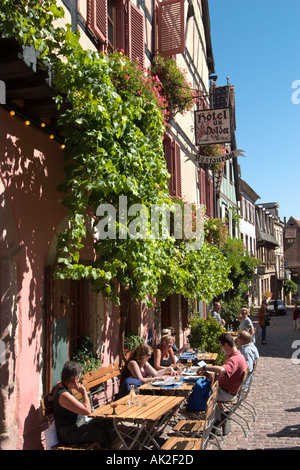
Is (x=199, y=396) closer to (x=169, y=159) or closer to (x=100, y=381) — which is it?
(x=100, y=381)

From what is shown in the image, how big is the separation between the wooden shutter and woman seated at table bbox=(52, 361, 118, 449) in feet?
28.2

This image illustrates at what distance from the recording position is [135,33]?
9.16m

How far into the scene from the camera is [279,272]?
56.2 meters

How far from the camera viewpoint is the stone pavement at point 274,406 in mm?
6031

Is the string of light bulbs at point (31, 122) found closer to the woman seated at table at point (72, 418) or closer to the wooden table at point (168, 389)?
the woman seated at table at point (72, 418)

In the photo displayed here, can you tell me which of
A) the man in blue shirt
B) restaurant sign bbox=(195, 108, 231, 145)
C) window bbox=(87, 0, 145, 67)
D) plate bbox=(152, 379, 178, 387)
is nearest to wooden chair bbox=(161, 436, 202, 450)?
plate bbox=(152, 379, 178, 387)

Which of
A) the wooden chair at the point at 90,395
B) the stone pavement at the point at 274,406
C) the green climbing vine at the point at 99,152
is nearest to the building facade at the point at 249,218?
the stone pavement at the point at 274,406

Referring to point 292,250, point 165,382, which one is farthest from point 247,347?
point 292,250

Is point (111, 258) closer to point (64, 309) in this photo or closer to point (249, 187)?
point (64, 309)

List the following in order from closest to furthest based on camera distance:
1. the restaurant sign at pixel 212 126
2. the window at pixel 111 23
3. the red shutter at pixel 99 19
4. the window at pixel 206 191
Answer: the red shutter at pixel 99 19
the window at pixel 111 23
the restaurant sign at pixel 212 126
the window at pixel 206 191

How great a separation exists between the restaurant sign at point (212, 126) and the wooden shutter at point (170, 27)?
3.07 metres

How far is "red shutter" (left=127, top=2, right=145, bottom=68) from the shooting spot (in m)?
8.92

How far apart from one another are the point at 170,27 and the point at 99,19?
14.4 ft
